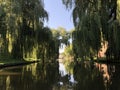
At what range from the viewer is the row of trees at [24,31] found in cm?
2648

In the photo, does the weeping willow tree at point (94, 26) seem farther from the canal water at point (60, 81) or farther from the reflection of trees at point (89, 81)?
the reflection of trees at point (89, 81)

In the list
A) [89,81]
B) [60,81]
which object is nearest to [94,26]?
[60,81]

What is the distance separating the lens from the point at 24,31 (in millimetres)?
30188

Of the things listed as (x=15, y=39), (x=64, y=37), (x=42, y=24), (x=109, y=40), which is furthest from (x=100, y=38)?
(x=64, y=37)

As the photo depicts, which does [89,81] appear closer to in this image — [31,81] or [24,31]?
[31,81]

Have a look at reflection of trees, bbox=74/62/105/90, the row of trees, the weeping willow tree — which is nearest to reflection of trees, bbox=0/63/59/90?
reflection of trees, bbox=74/62/105/90

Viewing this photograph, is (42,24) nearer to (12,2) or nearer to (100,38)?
(12,2)

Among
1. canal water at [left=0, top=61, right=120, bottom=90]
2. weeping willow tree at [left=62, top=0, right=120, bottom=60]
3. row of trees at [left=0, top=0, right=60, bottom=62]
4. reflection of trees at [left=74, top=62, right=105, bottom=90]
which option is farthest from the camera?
row of trees at [left=0, top=0, right=60, bottom=62]

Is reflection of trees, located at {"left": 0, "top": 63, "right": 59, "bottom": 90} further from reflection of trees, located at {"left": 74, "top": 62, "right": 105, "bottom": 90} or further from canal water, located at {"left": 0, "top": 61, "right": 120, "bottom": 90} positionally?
reflection of trees, located at {"left": 74, "top": 62, "right": 105, "bottom": 90}

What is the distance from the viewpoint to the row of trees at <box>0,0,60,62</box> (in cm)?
2648

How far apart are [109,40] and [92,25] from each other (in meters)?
1.82

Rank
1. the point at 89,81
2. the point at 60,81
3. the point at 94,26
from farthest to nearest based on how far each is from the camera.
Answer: the point at 94,26
the point at 60,81
the point at 89,81

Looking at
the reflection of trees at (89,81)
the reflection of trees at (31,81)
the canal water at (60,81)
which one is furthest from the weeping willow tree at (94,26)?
the reflection of trees at (31,81)

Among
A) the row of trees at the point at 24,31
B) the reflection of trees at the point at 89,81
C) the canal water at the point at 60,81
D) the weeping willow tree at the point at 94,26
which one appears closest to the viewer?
the reflection of trees at the point at 89,81
